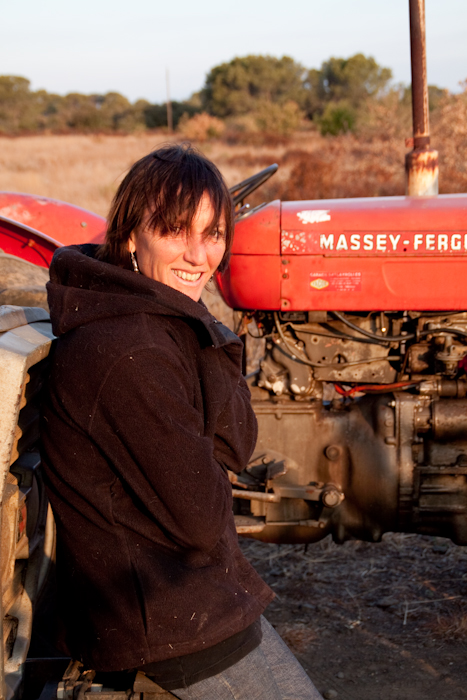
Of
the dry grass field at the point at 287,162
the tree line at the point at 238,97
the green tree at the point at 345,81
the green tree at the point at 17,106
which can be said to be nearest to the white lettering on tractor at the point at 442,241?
the dry grass field at the point at 287,162

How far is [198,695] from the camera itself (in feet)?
4.88

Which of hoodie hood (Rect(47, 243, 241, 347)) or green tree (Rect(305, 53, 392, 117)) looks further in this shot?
green tree (Rect(305, 53, 392, 117))

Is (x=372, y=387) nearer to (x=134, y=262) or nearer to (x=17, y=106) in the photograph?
(x=134, y=262)

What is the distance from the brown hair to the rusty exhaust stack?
1503mm

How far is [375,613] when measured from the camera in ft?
9.95

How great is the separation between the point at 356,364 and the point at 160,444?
5.27 ft

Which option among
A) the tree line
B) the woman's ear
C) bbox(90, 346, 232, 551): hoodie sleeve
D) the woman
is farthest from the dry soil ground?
the tree line

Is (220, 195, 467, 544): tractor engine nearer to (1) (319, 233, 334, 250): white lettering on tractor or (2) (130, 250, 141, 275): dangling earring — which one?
(1) (319, 233, 334, 250): white lettering on tractor

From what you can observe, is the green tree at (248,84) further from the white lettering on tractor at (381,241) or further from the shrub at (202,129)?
the white lettering on tractor at (381,241)

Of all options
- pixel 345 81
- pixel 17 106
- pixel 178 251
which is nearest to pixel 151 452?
pixel 178 251

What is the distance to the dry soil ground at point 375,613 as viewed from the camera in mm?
2594

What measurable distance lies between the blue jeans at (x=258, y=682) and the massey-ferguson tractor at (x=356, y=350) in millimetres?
994

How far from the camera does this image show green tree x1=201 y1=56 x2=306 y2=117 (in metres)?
36.5

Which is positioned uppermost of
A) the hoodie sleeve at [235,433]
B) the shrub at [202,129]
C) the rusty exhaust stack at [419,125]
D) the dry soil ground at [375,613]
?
the shrub at [202,129]
